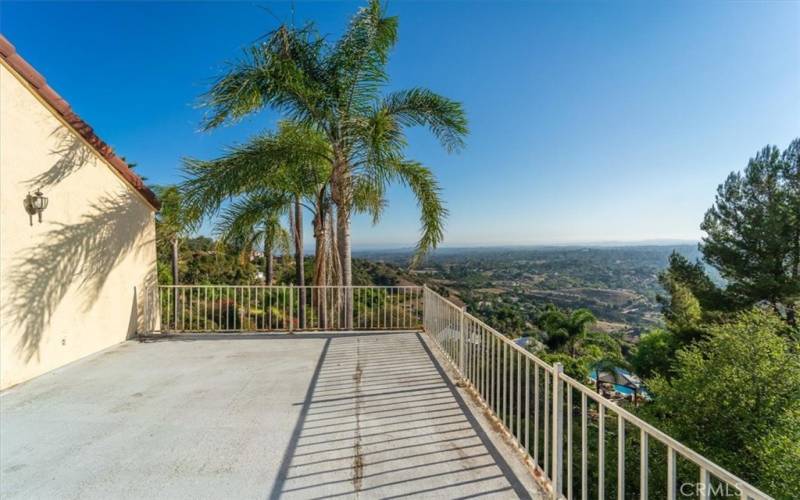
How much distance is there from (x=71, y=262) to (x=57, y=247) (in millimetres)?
250

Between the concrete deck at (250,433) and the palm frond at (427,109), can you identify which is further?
the palm frond at (427,109)

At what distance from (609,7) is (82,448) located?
10843 mm

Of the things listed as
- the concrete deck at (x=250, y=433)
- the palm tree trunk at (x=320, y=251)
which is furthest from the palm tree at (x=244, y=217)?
the concrete deck at (x=250, y=433)

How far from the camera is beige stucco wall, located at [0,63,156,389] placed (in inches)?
128

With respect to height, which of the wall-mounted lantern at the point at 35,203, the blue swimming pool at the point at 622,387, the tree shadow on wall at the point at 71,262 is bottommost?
the blue swimming pool at the point at 622,387

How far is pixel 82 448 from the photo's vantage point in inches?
88.0

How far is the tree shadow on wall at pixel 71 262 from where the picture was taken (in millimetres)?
3387

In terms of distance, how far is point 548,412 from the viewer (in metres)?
1.96

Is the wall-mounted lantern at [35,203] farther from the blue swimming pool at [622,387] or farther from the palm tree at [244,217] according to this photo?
the blue swimming pool at [622,387]

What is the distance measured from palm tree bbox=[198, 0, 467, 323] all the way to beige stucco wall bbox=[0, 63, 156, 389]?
1.69m

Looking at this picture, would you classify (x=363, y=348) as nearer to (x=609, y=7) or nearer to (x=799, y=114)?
(x=609, y=7)

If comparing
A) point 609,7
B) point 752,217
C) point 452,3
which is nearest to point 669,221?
point 752,217

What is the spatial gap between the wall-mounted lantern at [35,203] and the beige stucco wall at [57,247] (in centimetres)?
6

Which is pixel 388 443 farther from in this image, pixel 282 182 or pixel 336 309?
pixel 282 182
